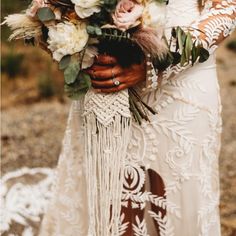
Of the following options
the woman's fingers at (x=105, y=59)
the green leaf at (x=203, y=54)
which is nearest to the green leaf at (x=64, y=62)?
the woman's fingers at (x=105, y=59)

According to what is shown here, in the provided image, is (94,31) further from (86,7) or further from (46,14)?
(46,14)

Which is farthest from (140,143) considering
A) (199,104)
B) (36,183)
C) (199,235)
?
(36,183)

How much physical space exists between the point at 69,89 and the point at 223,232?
1.99 metres

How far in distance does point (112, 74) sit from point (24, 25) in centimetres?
41

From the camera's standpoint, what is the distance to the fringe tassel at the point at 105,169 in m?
2.62

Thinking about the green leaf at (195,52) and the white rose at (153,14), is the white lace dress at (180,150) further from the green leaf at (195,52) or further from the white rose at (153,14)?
the white rose at (153,14)

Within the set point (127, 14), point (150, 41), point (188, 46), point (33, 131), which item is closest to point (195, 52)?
point (188, 46)

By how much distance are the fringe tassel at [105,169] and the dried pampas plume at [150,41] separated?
1.11ft

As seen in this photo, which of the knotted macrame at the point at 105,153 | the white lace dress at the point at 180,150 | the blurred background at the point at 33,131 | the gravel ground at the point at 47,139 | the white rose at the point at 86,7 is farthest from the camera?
the gravel ground at the point at 47,139

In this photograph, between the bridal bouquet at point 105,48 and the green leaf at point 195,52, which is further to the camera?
the green leaf at point 195,52

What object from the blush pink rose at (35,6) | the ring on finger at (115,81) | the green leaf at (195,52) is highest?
the blush pink rose at (35,6)

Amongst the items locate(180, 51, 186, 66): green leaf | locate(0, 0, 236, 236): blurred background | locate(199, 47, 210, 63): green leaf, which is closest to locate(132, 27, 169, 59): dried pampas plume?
locate(180, 51, 186, 66): green leaf

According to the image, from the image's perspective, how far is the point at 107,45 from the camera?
240cm

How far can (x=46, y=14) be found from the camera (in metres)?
2.39
